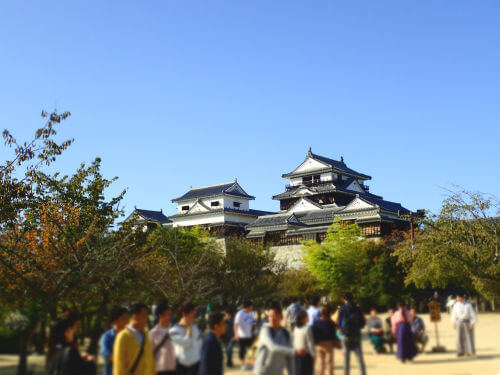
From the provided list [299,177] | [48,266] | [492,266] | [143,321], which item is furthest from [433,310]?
[299,177]

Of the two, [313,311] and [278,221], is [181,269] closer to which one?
[313,311]

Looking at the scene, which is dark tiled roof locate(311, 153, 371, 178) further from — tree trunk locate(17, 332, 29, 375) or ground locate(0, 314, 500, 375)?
tree trunk locate(17, 332, 29, 375)

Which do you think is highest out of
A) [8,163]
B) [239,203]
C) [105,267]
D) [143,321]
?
[239,203]

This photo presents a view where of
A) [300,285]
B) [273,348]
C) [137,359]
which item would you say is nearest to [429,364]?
[273,348]

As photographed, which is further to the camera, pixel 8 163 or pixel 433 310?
pixel 8 163

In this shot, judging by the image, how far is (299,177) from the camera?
61875 mm

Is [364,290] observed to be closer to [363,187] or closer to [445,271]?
[445,271]

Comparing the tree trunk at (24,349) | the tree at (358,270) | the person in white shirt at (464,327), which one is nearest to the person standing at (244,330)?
the tree trunk at (24,349)

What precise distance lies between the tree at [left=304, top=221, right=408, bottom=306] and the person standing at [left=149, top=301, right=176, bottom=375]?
2083 cm

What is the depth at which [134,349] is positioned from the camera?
18.7ft

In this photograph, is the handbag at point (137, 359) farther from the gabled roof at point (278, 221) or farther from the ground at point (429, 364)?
the gabled roof at point (278, 221)

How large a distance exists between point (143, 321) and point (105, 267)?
367 inches

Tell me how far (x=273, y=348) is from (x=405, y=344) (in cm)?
443

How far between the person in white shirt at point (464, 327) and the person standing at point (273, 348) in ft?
19.5
